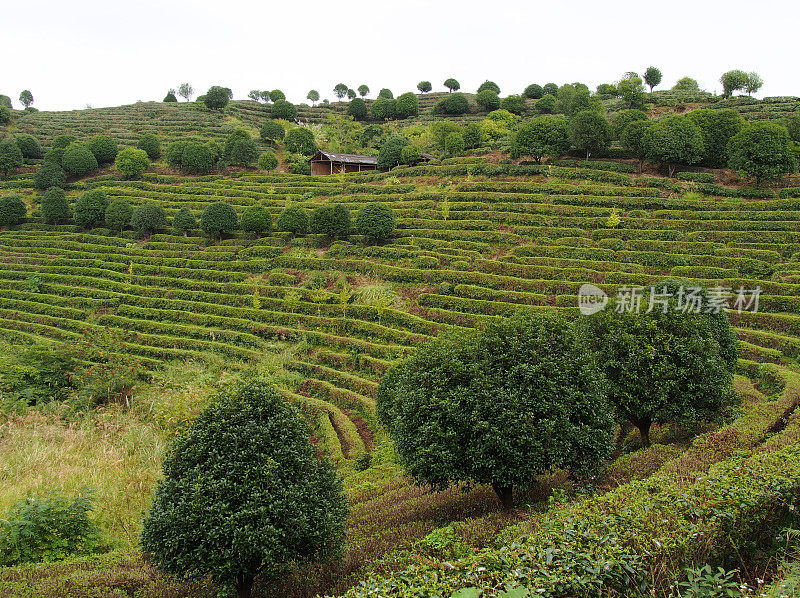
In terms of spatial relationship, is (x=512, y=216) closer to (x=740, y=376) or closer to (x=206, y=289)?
(x=740, y=376)

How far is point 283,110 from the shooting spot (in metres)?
71.8

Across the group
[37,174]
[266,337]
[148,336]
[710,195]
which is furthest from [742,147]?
[37,174]

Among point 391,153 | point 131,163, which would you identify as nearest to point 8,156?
point 131,163

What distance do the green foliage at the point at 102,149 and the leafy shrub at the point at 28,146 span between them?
775cm

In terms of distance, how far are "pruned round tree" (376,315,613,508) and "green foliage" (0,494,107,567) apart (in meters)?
5.68

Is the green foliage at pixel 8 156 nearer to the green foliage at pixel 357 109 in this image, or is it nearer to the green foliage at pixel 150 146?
the green foliage at pixel 150 146

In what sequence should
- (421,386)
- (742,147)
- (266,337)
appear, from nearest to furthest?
(421,386) → (266,337) → (742,147)

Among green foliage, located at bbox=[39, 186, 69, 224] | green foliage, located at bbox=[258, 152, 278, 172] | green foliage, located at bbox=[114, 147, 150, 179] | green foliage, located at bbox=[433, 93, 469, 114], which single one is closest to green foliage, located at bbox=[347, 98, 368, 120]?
green foliage, located at bbox=[433, 93, 469, 114]

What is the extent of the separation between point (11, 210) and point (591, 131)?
45889 mm

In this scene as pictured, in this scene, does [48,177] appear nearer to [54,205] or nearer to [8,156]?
[54,205]

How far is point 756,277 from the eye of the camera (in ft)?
78.3

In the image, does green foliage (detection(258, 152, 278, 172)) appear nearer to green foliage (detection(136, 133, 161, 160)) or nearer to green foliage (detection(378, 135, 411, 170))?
green foliage (detection(378, 135, 411, 170))

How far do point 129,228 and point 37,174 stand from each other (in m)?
14.5

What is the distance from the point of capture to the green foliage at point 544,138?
1484 inches
